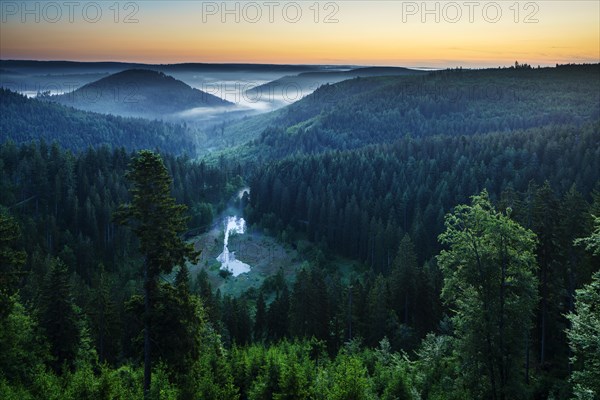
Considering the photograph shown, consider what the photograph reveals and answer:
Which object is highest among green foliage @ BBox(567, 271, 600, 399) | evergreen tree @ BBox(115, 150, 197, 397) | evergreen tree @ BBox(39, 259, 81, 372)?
evergreen tree @ BBox(115, 150, 197, 397)

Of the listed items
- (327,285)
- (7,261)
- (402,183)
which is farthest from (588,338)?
(402,183)

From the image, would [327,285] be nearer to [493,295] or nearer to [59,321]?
[59,321]

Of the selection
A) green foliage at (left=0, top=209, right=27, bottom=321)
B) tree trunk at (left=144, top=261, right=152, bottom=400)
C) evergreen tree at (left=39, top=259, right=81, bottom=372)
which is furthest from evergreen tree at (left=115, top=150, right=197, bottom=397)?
evergreen tree at (left=39, top=259, right=81, bottom=372)

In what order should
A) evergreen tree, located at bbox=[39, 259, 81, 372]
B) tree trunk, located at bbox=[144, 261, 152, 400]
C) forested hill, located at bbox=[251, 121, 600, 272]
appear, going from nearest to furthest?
tree trunk, located at bbox=[144, 261, 152, 400] → evergreen tree, located at bbox=[39, 259, 81, 372] → forested hill, located at bbox=[251, 121, 600, 272]

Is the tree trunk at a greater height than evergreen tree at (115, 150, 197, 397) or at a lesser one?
lesser

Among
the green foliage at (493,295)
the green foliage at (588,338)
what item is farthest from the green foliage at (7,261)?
the green foliage at (588,338)

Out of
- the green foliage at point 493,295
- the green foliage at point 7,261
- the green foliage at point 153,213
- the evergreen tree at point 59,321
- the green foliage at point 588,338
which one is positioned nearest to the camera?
the green foliage at point 588,338

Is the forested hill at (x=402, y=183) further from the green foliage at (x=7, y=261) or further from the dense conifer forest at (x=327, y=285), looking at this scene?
the green foliage at (x=7, y=261)

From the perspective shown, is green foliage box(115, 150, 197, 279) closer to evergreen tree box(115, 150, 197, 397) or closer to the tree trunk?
evergreen tree box(115, 150, 197, 397)

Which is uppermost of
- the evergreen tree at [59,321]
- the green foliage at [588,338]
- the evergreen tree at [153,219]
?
the evergreen tree at [153,219]
